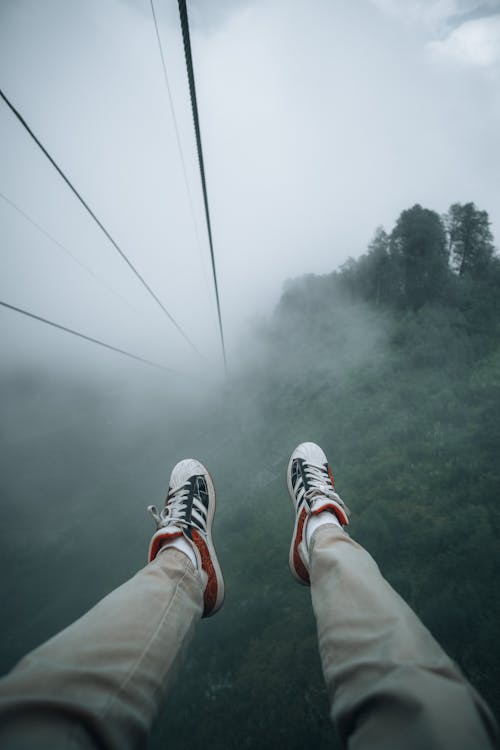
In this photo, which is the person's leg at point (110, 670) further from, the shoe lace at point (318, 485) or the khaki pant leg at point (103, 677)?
the shoe lace at point (318, 485)

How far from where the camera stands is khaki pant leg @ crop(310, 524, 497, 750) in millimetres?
887

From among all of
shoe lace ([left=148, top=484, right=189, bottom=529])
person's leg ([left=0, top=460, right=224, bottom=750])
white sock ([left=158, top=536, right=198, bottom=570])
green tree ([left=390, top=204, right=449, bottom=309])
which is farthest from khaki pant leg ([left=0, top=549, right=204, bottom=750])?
green tree ([left=390, top=204, right=449, bottom=309])

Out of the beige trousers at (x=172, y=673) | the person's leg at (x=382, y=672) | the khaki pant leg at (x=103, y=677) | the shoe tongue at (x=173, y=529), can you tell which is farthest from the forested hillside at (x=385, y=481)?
the khaki pant leg at (x=103, y=677)

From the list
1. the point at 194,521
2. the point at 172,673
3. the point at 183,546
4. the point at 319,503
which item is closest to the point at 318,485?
the point at 319,503

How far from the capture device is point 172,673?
141 cm

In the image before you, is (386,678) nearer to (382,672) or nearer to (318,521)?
(382,672)

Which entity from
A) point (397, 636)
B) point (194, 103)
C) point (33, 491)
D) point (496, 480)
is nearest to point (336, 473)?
point (496, 480)

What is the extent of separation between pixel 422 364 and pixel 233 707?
11.9 m

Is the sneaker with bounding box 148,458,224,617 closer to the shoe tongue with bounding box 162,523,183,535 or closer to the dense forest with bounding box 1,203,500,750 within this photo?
the shoe tongue with bounding box 162,523,183,535

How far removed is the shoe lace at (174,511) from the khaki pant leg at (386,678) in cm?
149

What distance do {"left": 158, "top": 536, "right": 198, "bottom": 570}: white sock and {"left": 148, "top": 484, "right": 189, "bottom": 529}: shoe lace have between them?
212 mm

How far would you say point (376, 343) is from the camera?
47.2 ft

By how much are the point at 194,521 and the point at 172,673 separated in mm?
1380

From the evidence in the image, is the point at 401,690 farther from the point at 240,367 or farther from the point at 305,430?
the point at 240,367
